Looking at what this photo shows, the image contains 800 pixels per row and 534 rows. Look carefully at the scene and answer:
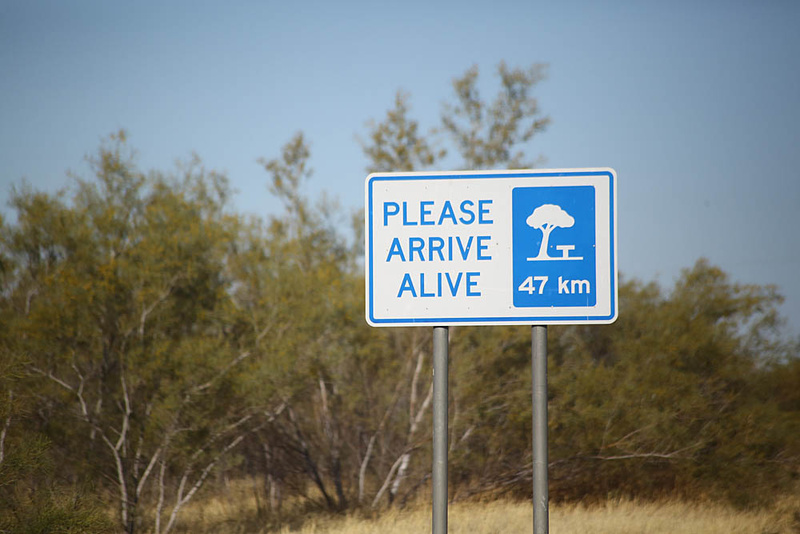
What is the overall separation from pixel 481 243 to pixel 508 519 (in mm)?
10340

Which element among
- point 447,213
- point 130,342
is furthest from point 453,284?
point 130,342

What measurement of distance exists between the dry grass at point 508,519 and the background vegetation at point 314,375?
1.29ft

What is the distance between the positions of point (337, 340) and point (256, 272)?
180cm

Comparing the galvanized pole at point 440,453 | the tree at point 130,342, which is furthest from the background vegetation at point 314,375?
the galvanized pole at point 440,453

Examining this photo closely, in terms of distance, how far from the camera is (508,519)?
12711 mm

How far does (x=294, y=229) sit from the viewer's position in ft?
58.7

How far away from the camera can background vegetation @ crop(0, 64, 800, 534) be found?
11.7m

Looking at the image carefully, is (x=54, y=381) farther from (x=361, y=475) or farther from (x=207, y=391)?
(x=361, y=475)

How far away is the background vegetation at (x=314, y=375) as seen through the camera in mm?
11688

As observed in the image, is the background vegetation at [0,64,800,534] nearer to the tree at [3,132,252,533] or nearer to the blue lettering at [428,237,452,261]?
the tree at [3,132,252,533]

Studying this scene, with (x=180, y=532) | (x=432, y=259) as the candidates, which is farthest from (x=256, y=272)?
(x=432, y=259)

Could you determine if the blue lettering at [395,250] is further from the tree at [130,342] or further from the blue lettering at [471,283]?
the tree at [130,342]

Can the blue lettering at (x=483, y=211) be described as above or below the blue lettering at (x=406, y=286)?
above

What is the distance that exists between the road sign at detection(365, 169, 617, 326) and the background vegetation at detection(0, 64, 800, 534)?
8.84 metres
